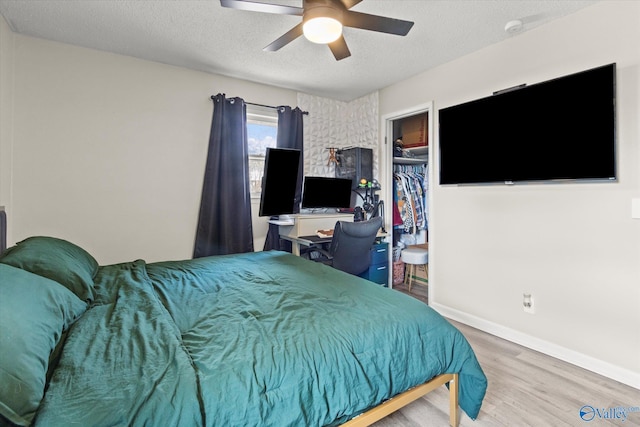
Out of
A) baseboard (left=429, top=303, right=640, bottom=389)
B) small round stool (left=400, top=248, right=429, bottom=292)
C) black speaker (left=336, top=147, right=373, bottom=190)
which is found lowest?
baseboard (left=429, top=303, right=640, bottom=389)

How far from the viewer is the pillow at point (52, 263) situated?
1470 mm

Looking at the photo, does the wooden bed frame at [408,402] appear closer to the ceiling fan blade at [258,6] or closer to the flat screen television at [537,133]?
the flat screen television at [537,133]

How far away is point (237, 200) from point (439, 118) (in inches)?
87.9

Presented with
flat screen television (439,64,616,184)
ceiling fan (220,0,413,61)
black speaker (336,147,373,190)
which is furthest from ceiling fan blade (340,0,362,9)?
black speaker (336,147,373,190)

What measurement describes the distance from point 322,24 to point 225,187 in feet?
6.76

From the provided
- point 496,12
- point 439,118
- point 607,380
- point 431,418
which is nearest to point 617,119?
point 496,12

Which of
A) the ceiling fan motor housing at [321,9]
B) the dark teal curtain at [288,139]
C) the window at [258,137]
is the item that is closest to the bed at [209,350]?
the ceiling fan motor housing at [321,9]

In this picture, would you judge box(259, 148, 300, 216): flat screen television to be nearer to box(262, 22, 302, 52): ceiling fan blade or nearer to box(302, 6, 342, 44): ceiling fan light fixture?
box(262, 22, 302, 52): ceiling fan blade

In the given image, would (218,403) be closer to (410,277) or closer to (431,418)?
(431,418)

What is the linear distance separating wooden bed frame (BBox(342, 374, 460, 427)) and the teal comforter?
0.06m

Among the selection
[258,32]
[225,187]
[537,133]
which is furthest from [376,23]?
[225,187]

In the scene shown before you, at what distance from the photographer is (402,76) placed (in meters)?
3.46

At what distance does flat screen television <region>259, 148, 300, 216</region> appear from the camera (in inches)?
129

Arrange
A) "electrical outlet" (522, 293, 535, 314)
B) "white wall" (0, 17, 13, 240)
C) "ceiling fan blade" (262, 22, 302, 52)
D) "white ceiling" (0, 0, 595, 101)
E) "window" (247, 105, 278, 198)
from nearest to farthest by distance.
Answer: "ceiling fan blade" (262, 22, 302, 52), "white ceiling" (0, 0, 595, 101), "white wall" (0, 17, 13, 240), "electrical outlet" (522, 293, 535, 314), "window" (247, 105, 278, 198)
